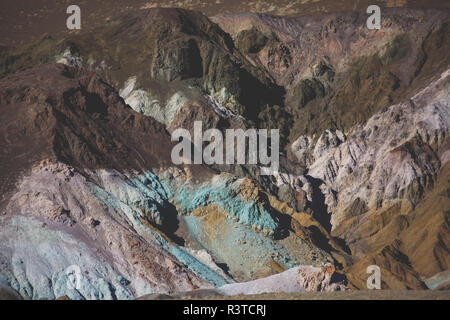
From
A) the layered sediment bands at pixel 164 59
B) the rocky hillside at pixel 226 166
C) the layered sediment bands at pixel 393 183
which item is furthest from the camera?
the layered sediment bands at pixel 164 59

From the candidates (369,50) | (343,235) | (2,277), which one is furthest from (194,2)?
(2,277)

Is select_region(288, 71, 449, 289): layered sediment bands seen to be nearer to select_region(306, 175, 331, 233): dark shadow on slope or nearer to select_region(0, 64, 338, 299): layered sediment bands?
select_region(306, 175, 331, 233): dark shadow on slope

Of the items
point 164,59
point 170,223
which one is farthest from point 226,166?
point 164,59

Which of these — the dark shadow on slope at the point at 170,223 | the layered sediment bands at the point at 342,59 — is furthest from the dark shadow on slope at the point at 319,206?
the dark shadow on slope at the point at 170,223

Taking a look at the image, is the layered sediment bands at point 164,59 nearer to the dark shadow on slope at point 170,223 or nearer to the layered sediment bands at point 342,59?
the layered sediment bands at point 342,59

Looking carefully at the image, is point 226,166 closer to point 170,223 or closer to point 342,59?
point 170,223

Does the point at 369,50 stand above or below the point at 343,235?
above
